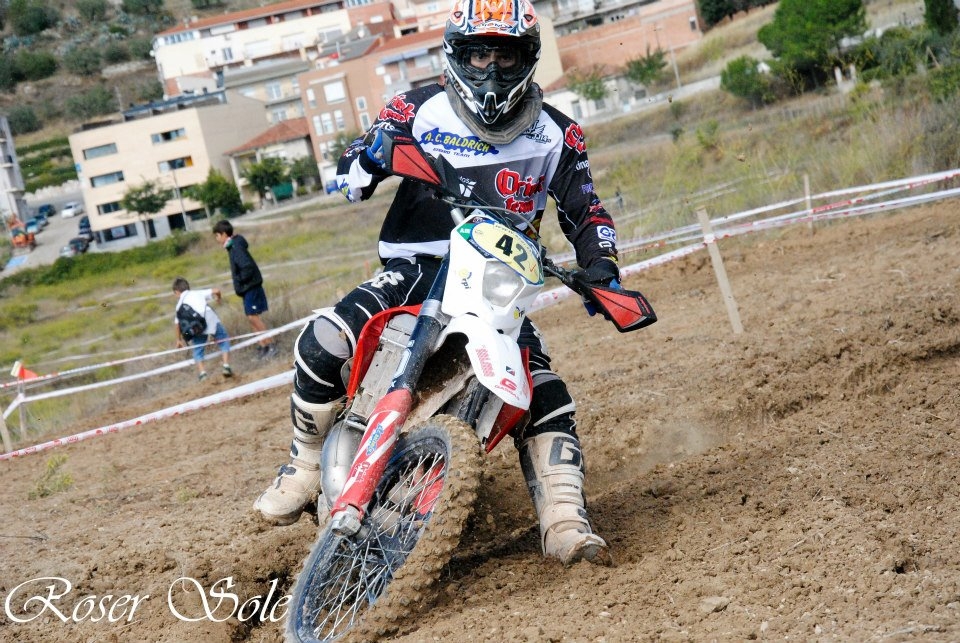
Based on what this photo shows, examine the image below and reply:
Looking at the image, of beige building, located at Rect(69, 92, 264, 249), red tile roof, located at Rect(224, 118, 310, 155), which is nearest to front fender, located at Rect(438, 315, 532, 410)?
beige building, located at Rect(69, 92, 264, 249)

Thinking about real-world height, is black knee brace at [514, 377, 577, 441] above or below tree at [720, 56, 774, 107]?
below

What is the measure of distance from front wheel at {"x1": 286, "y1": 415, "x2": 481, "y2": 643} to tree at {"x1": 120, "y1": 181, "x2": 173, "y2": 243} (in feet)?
268

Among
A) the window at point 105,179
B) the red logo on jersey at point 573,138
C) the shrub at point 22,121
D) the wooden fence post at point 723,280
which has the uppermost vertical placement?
the shrub at point 22,121

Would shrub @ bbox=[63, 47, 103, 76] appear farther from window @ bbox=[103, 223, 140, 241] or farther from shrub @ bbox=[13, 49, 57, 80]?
window @ bbox=[103, 223, 140, 241]

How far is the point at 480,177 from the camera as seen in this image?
4.66 meters

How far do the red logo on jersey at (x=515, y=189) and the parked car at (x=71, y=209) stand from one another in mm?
99366

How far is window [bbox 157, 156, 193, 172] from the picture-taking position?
291ft

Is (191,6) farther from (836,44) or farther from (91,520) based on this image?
(91,520)

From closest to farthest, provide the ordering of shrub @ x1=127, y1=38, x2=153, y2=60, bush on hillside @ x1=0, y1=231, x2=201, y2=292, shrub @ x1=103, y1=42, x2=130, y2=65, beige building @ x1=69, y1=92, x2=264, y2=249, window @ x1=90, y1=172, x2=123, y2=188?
bush on hillside @ x1=0, y1=231, x2=201, y2=292 < beige building @ x1=69, y1=92, x2=264, y2=249 < window @ x1=90, y1=172, x2=123, y2=188 < shrub @ x1=103, y1=42, x2=130, y2=65 < shrub @ x1=127, y1=38, x2=153, y2=60

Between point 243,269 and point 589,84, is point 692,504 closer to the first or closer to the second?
point 243,269

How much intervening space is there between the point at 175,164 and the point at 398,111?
88.6 meters

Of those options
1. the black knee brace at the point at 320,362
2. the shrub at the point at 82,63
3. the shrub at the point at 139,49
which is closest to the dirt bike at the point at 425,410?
the black knee brace at the point at 320,362

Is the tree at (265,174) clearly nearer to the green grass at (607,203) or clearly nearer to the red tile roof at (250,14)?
the green grass at (607,203)

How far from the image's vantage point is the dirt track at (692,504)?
366 centimetres
